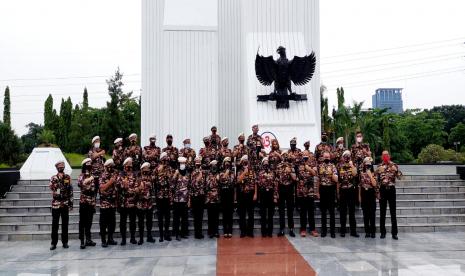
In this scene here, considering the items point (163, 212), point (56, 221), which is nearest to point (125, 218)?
point (163, 212)

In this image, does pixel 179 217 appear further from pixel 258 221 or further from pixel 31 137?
pixel 31 137

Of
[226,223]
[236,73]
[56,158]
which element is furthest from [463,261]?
[56,158]

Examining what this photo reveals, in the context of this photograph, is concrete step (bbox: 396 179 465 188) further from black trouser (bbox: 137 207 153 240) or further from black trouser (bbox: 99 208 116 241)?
black trouser (bbox: 99 208 116 241)

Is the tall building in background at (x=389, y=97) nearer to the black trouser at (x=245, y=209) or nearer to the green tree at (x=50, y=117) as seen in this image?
the green tree at (x=50, y=117)

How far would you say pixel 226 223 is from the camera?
7.56 meters

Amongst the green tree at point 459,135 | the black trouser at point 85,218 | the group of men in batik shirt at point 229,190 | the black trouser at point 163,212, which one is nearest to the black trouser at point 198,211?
the group of men in batik shirt at point 229,190

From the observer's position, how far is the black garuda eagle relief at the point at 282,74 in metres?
11.1

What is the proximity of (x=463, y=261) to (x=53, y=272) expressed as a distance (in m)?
5.95

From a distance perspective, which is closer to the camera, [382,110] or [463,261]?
[463,261]

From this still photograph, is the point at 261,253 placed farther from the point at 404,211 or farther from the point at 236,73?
the point at 236,73

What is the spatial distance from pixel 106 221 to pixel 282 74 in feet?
20.9

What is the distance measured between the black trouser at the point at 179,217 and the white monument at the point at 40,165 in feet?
15.3

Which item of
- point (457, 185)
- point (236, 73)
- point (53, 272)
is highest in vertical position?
point (236, 73)

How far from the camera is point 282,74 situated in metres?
11.1
